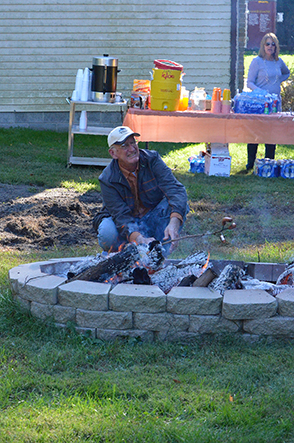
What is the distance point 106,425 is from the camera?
2557 mm

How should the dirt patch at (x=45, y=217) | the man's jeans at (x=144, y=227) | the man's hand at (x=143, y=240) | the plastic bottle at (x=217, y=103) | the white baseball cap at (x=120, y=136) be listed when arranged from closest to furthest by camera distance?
the man's hand at (x=143, y=240) < the white baseball cap at (x=120, y=136) < the man's jeans at (x=144, y=227) < the dirt patch at (x=45, y=217) < the plastic bottle at (x=217, y=103)

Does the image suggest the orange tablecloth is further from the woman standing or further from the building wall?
the building wall

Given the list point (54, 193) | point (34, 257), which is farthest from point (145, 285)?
point (54, 193)

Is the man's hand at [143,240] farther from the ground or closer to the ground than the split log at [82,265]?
farther from the ground

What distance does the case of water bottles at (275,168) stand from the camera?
873cm

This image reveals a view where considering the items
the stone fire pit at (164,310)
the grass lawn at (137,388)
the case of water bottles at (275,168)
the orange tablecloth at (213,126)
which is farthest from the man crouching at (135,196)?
the case of water bottles at (275,168)

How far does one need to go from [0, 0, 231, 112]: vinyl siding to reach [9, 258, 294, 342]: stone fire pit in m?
8.91

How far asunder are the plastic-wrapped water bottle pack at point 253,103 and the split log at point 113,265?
5287mm

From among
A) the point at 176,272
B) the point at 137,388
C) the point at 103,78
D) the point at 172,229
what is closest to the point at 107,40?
the point at 103,78

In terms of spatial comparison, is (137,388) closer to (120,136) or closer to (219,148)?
(120,136)

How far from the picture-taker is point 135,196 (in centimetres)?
447

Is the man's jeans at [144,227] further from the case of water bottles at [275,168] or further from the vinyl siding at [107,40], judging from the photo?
the vinyl siding at [107,40]

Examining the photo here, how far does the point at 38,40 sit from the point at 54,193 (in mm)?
5389

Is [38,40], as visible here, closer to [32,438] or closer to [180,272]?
[180,272]
